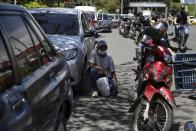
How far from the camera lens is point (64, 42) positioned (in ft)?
32.4

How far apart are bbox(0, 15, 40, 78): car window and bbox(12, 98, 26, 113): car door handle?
348mm

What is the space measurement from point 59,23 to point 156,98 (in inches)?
196

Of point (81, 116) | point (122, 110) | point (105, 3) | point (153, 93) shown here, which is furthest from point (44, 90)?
point (105, 3)

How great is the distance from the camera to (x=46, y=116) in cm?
416

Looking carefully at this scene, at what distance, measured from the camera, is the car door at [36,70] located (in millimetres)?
3885

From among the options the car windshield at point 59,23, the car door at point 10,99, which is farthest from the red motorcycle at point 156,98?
the car windshield at point 59,23

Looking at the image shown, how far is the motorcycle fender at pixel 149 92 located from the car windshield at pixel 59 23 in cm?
442

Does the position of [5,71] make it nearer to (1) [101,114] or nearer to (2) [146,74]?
(2) [146,74]

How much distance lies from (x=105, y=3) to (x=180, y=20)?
81377mm

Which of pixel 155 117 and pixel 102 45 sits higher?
pixel 102 45

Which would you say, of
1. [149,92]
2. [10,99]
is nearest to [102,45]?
[149,92]

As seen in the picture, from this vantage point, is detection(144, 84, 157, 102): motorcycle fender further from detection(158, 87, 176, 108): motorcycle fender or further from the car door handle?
the car door handle

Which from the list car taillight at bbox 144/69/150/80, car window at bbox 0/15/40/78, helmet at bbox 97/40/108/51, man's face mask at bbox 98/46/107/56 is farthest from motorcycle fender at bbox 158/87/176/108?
man's face mask at bbox 98/46/107/56

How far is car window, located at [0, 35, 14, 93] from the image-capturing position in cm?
344
